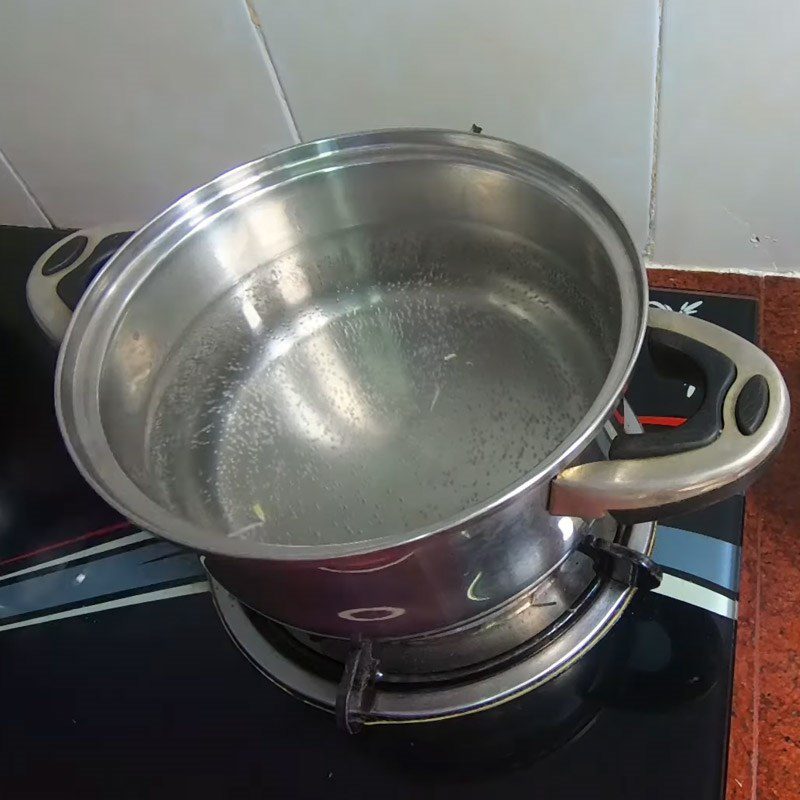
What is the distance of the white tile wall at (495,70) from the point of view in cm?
54

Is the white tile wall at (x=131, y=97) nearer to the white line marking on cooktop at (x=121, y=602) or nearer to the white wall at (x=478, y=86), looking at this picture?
the white wall at (x=478, y=86)

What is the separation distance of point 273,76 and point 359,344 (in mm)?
222

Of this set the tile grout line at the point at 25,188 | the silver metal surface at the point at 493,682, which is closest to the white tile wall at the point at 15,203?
the tile grout line at the point at 25,188

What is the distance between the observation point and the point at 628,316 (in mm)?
410

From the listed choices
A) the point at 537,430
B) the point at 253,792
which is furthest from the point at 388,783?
the point at 537,430

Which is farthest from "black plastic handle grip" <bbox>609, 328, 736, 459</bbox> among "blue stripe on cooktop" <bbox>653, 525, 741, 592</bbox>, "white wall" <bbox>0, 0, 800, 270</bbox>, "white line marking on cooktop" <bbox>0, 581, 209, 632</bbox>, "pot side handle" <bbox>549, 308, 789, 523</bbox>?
"white line marking on cooktop" <bbox>0, 581, 209, 632</bbox>

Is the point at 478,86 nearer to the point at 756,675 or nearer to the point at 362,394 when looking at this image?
the point at 362,394

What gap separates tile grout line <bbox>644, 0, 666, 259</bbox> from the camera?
0.52 metres

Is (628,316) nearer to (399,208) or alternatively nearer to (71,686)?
(399,208)

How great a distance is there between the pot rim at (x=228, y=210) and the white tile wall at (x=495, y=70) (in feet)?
0.23

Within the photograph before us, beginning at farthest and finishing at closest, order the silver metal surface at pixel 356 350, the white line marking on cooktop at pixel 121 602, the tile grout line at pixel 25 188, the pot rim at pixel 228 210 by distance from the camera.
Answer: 1. the tile grout line at pixel 25 188
2. the white line marking on cooktop at pixel 121 602
3. the silver metal surface at pixel 356 350
4. the pot rim at pixel 228 210

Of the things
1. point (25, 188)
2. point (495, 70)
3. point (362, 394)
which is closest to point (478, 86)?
point (495, 70)

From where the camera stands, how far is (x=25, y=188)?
86cm

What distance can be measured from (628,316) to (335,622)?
22 cm
